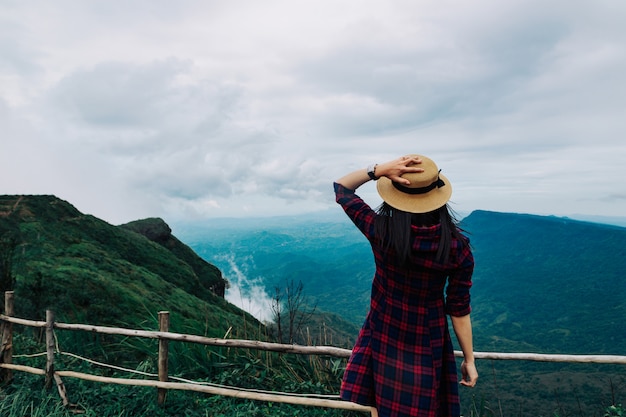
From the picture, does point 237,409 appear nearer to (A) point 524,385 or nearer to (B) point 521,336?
(A) point 524,385

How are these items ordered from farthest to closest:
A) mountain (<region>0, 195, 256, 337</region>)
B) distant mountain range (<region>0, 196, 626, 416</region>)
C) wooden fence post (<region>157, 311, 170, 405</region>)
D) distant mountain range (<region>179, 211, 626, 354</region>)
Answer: distant mountain range (<region>179, 211, 626, 354</region>) < distant mountain range (<region>0, 196, 626, 416</region>) < mountain (<region>0, 195, 256, 337</region>) < wooden fence post (<region>157, 311, 170, 405</region>)

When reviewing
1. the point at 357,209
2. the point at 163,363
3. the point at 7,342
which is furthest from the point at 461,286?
the point at 7,342

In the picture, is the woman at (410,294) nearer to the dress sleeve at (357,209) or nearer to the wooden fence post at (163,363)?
the dress sleeve at (357,209)

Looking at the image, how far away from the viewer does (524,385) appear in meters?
44.4

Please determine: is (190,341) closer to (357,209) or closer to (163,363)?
(163,363)

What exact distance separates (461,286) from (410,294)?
21 cm

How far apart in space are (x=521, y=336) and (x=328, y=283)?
84.0 meters

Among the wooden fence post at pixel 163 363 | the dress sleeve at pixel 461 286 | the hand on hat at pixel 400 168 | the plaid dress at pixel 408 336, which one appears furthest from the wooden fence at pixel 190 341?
the hand on hat at pixel 400 168

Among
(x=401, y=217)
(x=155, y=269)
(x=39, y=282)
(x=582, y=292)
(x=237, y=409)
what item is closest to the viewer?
(x=401, y=217)

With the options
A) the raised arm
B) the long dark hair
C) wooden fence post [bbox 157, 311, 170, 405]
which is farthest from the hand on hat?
wooden fence post [bbox 157, 311, 170, 405]

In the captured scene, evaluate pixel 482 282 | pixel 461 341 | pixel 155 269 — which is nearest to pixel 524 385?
pixel 155 269

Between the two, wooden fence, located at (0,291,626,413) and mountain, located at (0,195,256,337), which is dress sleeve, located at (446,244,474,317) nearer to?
wooden fence, located at (0,291,626,413)

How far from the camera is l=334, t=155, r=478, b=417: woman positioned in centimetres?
163

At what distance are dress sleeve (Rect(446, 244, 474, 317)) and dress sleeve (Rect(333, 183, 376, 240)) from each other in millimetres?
375
